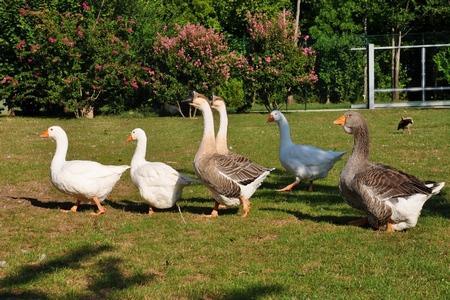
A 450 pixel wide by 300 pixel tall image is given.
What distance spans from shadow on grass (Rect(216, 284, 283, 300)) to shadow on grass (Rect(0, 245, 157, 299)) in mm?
793

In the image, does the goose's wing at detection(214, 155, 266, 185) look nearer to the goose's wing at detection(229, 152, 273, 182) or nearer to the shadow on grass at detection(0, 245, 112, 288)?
the goose's wing at detection(229, 152, 273, 182)

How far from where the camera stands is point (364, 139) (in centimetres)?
695

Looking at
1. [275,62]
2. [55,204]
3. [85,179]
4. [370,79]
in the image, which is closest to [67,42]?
[275,62]

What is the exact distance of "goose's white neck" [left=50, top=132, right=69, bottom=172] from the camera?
806 centimetres

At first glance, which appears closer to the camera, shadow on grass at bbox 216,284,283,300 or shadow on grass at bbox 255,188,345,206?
shadow on grass at bbox 216,284,283,300

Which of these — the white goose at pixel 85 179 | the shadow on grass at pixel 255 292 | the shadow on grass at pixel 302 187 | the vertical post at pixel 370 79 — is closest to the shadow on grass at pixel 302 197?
the shadow on grass at pixel 302 187

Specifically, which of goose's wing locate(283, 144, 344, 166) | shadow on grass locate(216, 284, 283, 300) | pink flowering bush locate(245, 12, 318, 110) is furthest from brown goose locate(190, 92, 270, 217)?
pink flowering bush locate(245, 12, 318, 110)

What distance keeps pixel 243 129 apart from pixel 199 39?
6784 millimetres

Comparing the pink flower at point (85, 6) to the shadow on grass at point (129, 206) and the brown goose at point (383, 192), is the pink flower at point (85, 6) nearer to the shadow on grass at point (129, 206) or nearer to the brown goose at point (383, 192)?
the shadow on grass at point (129, 206)

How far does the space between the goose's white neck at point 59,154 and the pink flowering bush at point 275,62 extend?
16976 millimetres

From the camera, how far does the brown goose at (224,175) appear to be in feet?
24.4

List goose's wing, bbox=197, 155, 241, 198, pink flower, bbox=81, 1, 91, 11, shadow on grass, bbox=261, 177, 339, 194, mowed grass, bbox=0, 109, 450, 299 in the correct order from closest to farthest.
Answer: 1. mowed grass, bbox=0, 109, 450, 299
2. goose's wing, bbox=197, 155, 241, 198
3. shadow on grass, bbox=261, 177, 339, 194
4. pink flower, bbox=81, 1, 91, 11

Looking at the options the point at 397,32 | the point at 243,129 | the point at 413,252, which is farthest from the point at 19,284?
the point at 397,32

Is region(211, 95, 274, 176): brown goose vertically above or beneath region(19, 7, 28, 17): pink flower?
beneath
